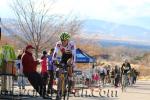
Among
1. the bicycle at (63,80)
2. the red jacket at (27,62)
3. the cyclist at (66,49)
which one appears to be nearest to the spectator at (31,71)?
the red jacket at (27,62)

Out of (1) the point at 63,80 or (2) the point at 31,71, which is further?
(2) the point at 31,71

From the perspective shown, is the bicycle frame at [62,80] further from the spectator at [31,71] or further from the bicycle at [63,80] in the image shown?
the spectator at [31,71]

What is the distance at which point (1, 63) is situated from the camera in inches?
746

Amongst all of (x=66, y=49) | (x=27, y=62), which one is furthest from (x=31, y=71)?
(x=66, y=49)

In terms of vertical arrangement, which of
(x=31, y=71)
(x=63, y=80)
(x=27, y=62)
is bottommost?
(x=63, y=80)

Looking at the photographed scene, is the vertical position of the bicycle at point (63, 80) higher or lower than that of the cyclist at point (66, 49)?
lower

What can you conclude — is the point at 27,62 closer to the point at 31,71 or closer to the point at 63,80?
the point at 31,71

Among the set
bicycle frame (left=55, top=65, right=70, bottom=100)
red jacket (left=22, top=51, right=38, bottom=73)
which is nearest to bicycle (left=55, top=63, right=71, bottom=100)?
bicycle frame (left=55, top=65, right=70, bottom=100)

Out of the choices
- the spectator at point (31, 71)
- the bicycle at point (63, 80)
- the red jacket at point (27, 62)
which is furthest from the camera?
the red jacket at point (27, 62)

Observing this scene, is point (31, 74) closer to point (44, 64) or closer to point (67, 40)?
point (67, 40)

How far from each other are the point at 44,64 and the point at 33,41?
28758 millimetres

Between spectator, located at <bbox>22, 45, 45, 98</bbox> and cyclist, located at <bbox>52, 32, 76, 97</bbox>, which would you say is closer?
cyclist, located at <bbox>52, 32, 76, 97</bbox>

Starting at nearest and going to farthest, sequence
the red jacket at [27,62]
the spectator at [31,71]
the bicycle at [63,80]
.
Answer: the bicycle at [63,80] < the spectator at [31,71] < the red jacket at [27,62]

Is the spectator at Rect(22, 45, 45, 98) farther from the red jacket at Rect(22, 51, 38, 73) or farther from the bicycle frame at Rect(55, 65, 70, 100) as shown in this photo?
the bicycle frame at Rect(55, 65, 70, 100)
